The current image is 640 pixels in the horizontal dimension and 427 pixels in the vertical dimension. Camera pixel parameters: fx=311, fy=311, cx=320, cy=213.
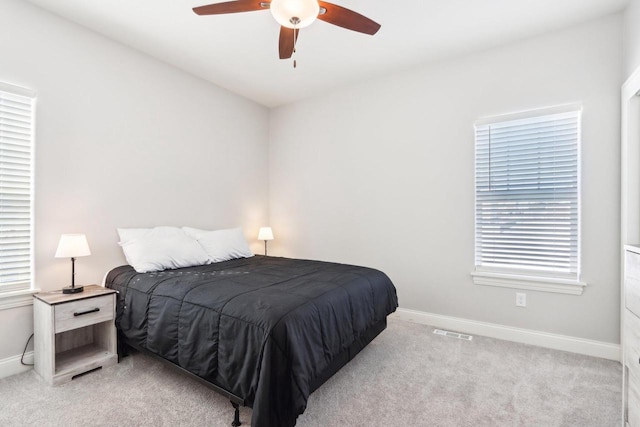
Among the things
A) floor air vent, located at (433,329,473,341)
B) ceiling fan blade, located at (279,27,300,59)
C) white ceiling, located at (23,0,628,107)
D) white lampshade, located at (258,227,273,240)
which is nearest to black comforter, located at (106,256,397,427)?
floor air vent, located at (433,329,473,341)

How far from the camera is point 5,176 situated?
2336mm

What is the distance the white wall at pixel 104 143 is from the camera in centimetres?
246

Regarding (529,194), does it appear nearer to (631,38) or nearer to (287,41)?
(631,38)

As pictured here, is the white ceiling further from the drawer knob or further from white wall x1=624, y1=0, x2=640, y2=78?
the drawer knob

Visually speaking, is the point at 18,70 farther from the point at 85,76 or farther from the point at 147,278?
the point at 147,278

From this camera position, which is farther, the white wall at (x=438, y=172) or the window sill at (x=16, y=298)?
the white wall at (x=438, y=172)

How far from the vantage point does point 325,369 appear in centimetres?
195

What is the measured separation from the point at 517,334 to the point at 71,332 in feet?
13.0

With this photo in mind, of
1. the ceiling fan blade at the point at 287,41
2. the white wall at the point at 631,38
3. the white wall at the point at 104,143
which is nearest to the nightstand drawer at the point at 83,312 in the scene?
the white wall at the point at 104,143

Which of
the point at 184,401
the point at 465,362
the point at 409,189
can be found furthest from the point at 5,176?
the point at 465,362

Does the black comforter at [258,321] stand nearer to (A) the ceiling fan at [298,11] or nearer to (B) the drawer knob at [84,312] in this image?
(B) the drawer knob at [84,312]

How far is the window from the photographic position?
274cm

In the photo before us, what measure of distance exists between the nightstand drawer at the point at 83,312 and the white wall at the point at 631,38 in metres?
4.30

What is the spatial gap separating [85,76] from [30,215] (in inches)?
50.7
